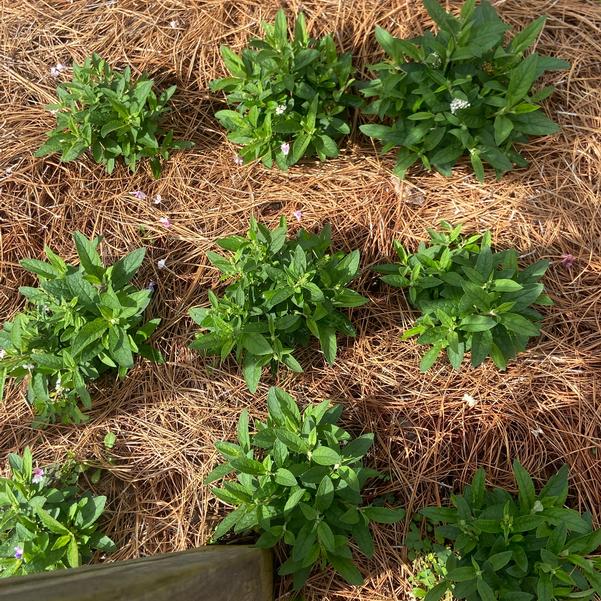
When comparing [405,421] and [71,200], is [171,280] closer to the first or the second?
[71,200]

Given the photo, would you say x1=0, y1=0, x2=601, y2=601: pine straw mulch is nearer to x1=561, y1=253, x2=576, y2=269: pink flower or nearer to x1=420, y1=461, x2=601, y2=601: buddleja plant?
x1=561, y1=253, x2=576, y2=269: pink flower

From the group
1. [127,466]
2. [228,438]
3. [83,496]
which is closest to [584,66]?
[228,438]

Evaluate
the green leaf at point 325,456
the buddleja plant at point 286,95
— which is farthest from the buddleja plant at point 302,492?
the buddleja plant at point 286,95

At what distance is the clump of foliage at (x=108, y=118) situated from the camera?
2799mm

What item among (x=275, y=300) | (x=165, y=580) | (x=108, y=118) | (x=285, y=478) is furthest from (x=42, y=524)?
(x=108, y=118)

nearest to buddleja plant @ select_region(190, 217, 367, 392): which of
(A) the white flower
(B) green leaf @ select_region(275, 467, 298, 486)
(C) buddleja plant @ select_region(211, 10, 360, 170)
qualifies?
(B) green leaf @ select_region(275, 467, 298, 486)

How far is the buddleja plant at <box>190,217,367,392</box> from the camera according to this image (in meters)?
2.39

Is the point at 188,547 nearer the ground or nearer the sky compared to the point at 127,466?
nearer the ground

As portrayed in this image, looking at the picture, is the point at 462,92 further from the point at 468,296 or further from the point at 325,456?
the point at 325,456

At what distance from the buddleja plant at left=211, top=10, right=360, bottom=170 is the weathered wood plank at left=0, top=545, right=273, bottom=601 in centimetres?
193

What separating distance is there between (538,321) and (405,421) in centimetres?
81

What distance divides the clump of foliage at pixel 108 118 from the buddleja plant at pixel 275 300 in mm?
865

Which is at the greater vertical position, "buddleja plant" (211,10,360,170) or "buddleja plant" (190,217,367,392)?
"buddleja plant" (211,10,360,170)

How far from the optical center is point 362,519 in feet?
7.55
